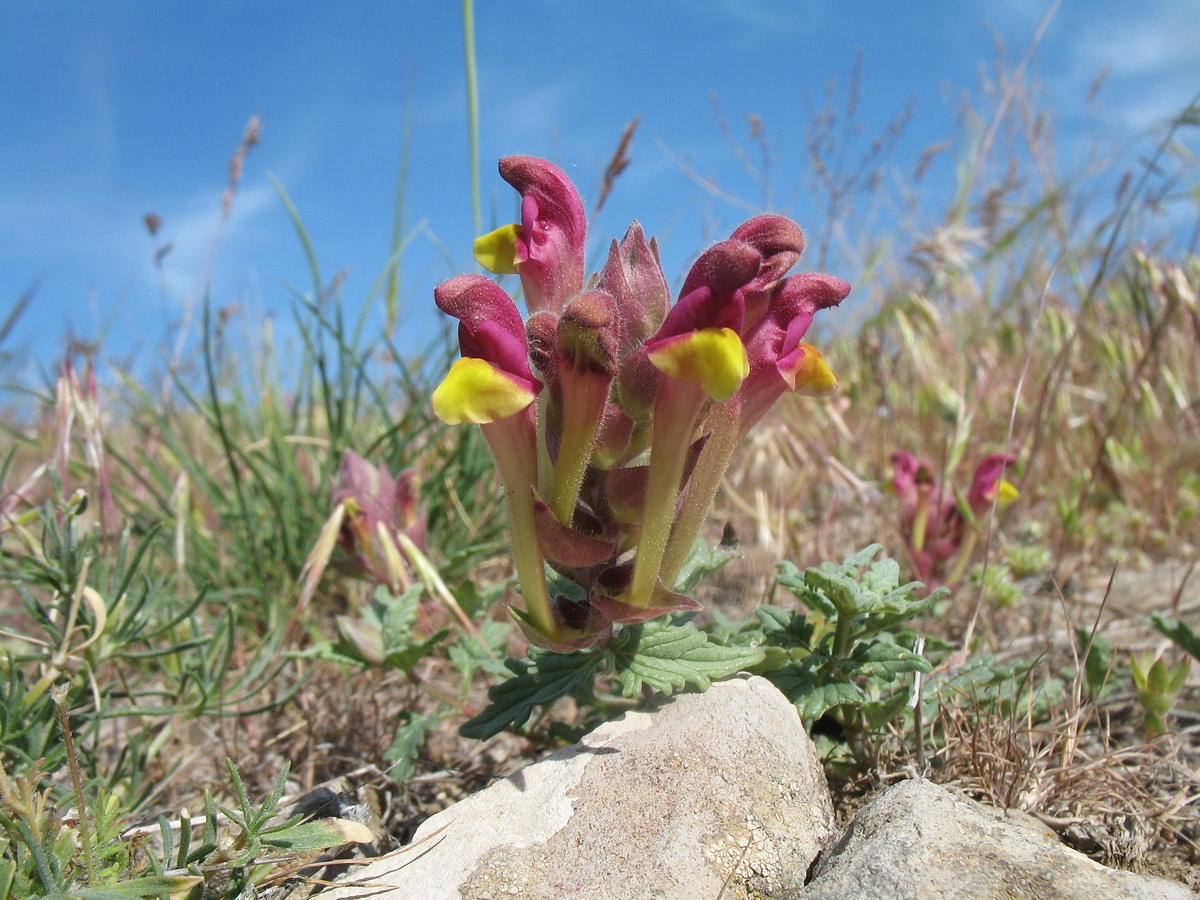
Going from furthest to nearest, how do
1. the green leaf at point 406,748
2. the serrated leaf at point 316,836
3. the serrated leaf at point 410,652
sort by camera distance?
1. the serrated leaf at point 410,652
2. the green leaf at point 406,748
3. the serrated leaf at point 316,836

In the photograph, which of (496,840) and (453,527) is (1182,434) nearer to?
(453,527)

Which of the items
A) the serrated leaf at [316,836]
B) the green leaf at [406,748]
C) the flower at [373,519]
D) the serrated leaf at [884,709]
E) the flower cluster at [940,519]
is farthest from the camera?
the flower cluster at [940,519]

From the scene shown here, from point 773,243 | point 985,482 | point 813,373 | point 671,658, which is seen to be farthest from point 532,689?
point 985,482

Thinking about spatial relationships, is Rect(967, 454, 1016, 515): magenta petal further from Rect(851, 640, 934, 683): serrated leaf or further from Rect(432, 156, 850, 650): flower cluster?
Rect(432, 156, 850, 650): flower cluster

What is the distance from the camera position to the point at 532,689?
154 cm

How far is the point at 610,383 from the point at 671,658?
512 mm

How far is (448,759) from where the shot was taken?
6.81ft

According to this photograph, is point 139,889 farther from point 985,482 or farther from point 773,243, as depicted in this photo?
point 985,482

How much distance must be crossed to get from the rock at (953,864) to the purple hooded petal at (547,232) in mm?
1011

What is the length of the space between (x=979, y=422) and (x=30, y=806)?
409 cm

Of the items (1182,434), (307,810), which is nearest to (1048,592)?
(1182,434)

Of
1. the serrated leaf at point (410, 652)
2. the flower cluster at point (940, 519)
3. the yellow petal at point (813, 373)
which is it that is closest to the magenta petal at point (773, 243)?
the yellow petal at point (813, 373)

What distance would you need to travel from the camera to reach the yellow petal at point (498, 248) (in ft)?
4.92

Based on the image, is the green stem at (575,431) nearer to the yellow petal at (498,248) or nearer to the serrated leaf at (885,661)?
the yellow petal at (498,248)
